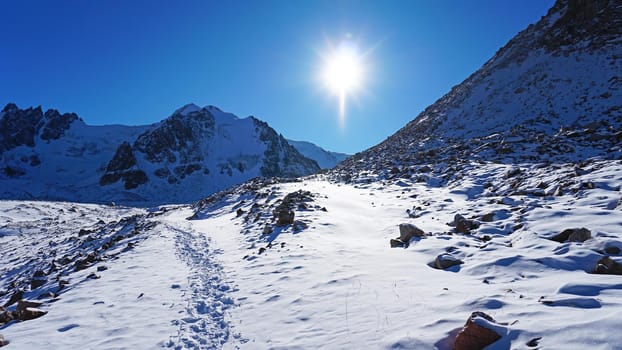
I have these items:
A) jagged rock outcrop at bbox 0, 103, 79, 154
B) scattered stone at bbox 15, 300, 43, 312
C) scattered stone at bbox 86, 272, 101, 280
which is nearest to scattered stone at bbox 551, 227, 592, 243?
scattered stone at bbox 15, 300, 43, 312

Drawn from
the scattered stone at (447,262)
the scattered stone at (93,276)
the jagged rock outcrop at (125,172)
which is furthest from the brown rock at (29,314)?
the jagged rock outcrop at (125,172)

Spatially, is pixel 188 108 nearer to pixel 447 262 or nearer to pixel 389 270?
pixel 389 270

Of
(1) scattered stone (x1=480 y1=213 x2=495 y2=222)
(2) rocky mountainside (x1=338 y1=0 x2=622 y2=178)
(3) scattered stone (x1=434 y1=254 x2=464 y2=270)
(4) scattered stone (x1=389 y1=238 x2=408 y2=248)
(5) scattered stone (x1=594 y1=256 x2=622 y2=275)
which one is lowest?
(3) scattered stone (x1=434 y1=254 x2=464 y2=270)

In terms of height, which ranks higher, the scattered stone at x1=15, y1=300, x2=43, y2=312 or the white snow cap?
the white snow cap

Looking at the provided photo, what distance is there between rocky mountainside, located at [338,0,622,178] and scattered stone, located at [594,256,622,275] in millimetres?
11628

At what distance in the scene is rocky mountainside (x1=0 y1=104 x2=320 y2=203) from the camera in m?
88.1

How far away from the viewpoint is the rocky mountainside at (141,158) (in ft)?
289

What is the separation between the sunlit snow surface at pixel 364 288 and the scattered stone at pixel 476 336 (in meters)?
0.14

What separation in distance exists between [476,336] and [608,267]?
3272 mm

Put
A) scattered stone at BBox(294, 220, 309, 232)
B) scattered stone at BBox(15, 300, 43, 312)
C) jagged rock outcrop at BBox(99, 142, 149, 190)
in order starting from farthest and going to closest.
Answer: jagged rock outcrop at BBox(99, 142, 149, 190) → scattered stone at BBox(294, 220, 309, 232) → scattered stone at BBox(15, 300, 43, 312)

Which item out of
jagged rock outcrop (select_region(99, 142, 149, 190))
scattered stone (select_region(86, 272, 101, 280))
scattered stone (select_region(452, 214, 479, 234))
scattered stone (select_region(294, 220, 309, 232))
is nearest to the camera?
scattered stone (select_region(452, 214, 479, 234))

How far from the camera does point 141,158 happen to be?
314 ft

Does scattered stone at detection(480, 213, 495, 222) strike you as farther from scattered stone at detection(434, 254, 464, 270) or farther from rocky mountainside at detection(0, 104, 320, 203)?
rocky mountainside at detection(0, 104, 320, 203)

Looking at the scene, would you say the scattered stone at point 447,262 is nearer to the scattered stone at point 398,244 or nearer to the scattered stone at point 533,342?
the scattered stone at point 398,244
